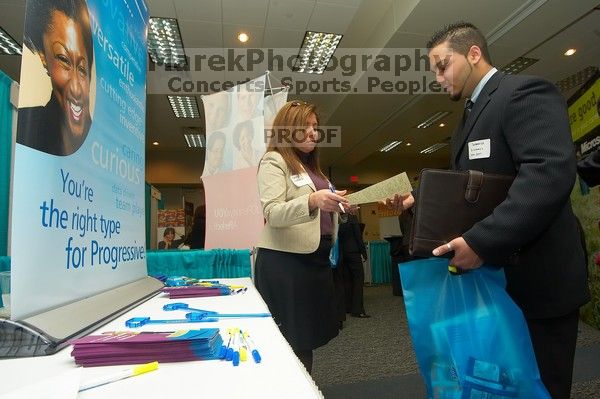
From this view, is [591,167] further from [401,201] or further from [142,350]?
[142,350]

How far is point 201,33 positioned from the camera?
14.0 feet

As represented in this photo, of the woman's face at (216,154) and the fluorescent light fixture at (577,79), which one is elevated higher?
the fluorescent light fixture at (577,79)

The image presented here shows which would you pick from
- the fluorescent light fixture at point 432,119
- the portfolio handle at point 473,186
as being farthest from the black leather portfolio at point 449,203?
the fluorescent light fixture at point 432,119

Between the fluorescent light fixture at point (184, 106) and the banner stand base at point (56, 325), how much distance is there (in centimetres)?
560

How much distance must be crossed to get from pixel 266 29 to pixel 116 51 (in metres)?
3.33

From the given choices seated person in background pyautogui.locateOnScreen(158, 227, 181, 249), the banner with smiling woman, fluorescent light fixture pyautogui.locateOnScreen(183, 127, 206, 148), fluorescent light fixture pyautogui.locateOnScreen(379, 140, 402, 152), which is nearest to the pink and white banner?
the banner with smiling woman

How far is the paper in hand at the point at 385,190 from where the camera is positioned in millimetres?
1195

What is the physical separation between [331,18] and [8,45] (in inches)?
145

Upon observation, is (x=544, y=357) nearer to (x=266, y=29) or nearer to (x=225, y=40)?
(x=266, y=29)

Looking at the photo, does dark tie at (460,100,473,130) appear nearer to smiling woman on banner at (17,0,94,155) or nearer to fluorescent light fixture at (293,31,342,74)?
smiling woman on banner at (17,0,94,155)

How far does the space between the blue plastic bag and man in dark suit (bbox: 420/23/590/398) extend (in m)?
0.08

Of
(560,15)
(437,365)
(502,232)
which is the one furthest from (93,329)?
(560,15)

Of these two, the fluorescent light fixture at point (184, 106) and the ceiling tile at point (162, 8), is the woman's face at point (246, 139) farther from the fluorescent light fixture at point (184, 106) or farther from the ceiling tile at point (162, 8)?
the fluorescent light fixture at point (184, 106)

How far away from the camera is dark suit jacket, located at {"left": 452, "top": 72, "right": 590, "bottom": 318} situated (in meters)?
0.87
